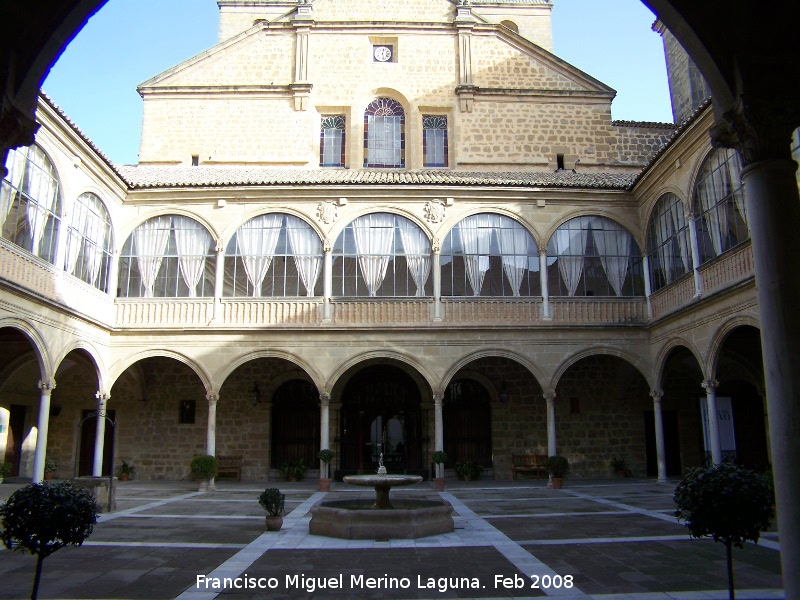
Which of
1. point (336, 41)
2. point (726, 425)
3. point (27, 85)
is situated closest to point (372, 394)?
point (726, 425)

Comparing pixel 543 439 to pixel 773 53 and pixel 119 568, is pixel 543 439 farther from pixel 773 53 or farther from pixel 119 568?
pixel 773 53

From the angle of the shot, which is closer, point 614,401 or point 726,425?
point 726,425

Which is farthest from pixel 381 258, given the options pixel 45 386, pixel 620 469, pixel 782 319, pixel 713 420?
pixel 782 319

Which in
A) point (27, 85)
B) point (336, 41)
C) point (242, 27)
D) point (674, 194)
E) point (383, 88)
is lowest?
point (27, 85)

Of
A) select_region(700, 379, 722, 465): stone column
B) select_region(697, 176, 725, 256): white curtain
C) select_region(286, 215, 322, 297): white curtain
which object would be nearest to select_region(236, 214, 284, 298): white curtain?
select_region(286, 215, 322, 297): white curtain

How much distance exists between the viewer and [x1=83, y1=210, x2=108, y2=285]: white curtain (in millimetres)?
17391

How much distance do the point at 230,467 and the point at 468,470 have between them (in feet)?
24.2

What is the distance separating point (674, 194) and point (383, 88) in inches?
437

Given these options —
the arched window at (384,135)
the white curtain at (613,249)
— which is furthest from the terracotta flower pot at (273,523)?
the arched window at (384,135)

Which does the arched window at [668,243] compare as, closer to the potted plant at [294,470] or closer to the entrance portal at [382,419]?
the entrance portal at [382,419]

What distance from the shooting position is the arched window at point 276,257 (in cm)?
1905

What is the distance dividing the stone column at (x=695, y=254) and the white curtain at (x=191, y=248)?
13.1 metres

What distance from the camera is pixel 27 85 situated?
17.7ft

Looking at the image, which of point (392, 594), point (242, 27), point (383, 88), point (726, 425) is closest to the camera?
point (392, 594)
